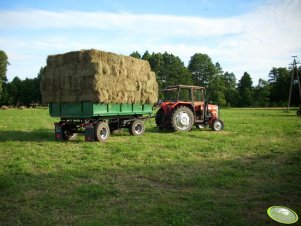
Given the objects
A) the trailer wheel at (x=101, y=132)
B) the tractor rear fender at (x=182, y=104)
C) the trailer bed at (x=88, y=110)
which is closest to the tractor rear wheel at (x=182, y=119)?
the tractor rear fender at (x=182, y=104)

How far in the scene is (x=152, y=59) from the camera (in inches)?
2933

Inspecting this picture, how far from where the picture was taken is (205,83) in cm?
8144

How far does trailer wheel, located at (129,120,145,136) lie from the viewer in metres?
15.3

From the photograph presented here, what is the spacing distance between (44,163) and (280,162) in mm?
5830

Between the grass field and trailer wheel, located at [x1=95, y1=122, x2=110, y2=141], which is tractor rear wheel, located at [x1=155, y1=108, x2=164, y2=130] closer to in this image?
trailer wheel, located at [x1=95, y1=122, x2=110, y2=141]

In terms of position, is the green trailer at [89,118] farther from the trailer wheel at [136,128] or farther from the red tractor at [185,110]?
the red tractor at [185,110]

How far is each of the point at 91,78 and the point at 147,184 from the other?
711 centimetres

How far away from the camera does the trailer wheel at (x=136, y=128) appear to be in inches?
602

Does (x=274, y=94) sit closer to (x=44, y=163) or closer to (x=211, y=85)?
(x=211, y=85)

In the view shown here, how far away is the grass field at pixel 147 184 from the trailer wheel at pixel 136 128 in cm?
403

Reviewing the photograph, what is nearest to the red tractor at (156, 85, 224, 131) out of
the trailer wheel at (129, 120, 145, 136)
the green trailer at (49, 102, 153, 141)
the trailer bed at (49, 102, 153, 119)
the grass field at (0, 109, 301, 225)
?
the trailer wheel at (129, 120, 145, 136)

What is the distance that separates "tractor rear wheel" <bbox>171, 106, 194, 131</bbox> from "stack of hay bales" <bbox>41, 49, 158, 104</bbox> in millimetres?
1942

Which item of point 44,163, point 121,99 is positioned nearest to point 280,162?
point 44,163

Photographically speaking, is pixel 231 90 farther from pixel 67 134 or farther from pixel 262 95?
pixel 67 134
